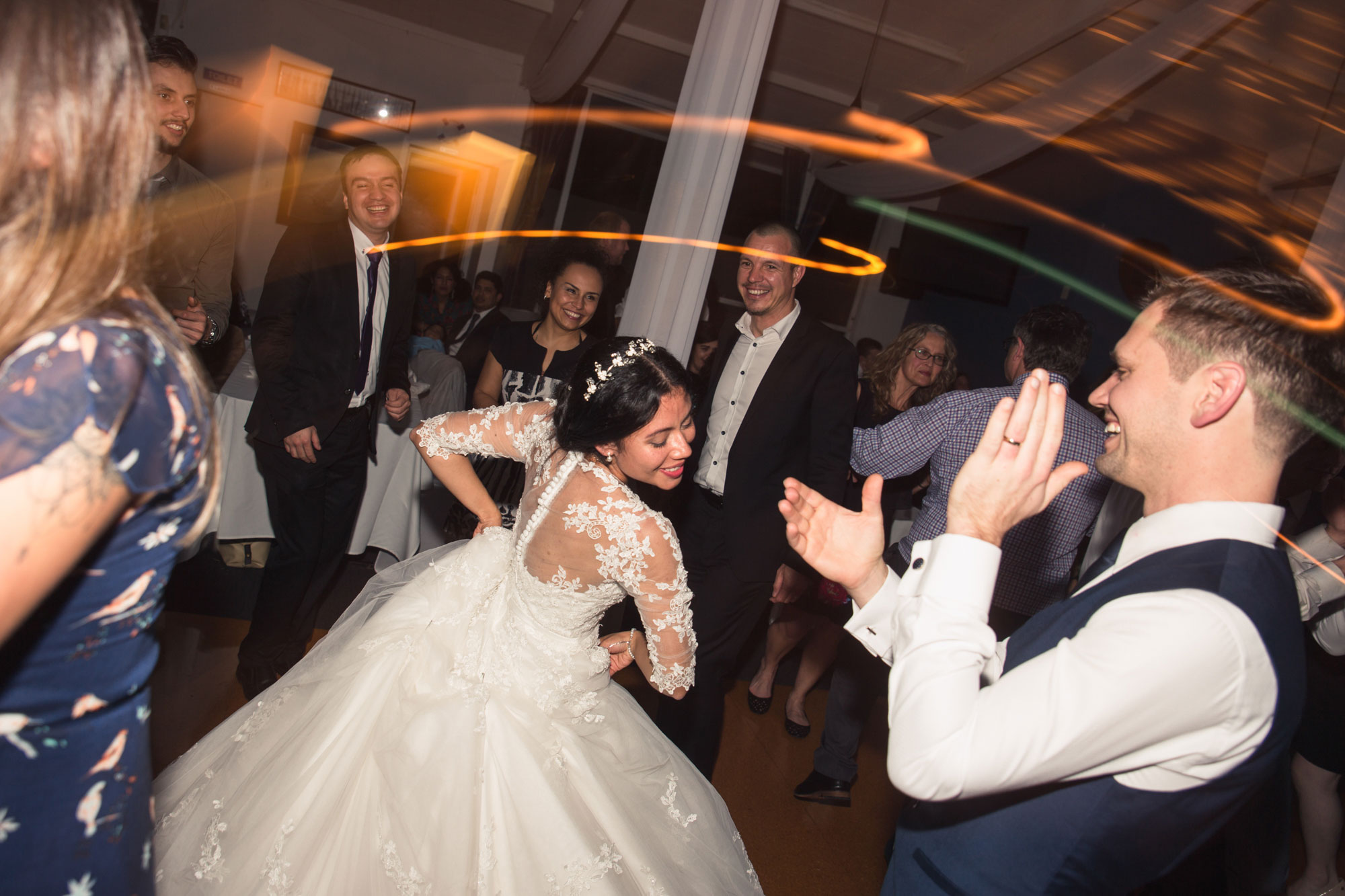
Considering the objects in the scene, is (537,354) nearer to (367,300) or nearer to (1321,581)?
(367,300)

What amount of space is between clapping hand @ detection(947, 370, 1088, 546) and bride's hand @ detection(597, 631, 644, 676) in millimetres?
1142

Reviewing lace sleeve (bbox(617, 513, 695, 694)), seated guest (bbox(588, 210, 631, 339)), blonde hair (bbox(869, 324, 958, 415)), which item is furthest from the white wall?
lace sleeve (bbox(617, 513, 695, 694))

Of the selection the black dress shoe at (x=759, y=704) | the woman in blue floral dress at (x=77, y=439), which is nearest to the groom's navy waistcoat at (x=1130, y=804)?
the woman in blue floral dress at (x=77, y=439)

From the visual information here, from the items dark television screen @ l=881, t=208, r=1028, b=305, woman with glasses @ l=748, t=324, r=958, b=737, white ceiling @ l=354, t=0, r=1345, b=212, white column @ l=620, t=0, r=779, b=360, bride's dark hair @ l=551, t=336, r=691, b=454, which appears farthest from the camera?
dark television screen @ l=881, t=208, r=1028, b=305

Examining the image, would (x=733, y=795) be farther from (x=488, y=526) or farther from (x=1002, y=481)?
(x=1002, y=481)

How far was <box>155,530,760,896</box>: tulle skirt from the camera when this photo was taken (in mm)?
1403

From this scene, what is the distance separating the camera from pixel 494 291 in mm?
6523

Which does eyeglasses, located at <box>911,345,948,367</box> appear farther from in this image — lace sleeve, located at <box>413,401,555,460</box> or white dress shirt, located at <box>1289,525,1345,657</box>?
lace sleeve, located at <box>413,401,555,460</box>

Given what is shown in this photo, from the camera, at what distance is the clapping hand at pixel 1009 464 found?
0.93 m

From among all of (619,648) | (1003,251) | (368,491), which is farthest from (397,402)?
(1003,251)

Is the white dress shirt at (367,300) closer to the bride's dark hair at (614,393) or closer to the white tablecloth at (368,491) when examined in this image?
the white tablecloth at (368,491)

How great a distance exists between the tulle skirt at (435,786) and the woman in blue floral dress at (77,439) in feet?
2.31

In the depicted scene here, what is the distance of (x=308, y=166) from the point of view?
282 inches

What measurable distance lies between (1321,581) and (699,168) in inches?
85.6
